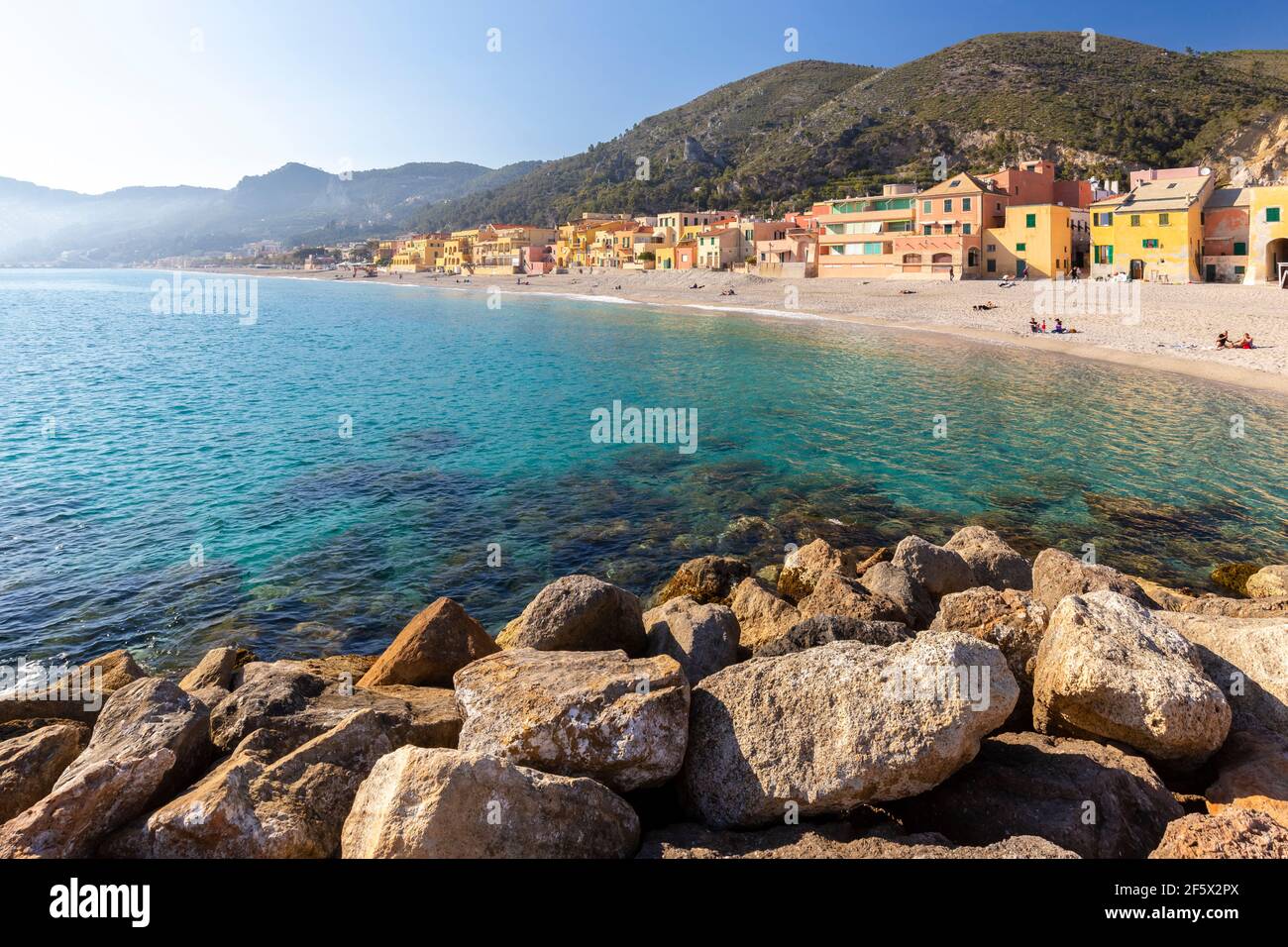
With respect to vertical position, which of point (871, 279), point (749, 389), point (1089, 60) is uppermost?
point (1089, 60)

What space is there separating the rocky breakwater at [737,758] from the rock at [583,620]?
131 cm

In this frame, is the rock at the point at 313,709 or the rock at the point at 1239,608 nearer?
the rock at the point at 313,709

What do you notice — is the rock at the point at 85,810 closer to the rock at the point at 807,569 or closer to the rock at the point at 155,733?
the rock at the point at 155,733

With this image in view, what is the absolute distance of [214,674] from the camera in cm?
903

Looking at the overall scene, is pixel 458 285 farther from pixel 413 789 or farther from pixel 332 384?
pixel 413 789

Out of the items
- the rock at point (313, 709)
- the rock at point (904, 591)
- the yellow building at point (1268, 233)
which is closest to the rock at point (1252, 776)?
the rock at point (904, 591)

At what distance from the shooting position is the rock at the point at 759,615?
9.80m

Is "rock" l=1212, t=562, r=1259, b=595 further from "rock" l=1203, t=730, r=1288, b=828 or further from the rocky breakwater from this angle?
"rock" l=1203, t=730, r=1288, b=828

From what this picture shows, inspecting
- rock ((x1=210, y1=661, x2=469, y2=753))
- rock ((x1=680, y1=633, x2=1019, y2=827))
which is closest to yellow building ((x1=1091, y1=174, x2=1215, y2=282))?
rock ((x1=680, y1=633, x2=1019, y2=827))

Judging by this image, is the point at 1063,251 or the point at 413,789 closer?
the point at 413,789
